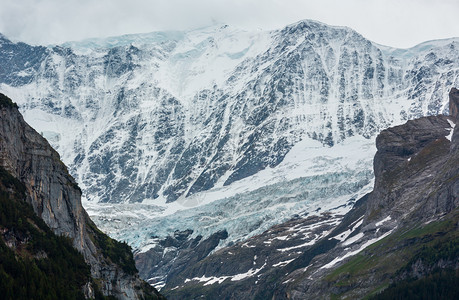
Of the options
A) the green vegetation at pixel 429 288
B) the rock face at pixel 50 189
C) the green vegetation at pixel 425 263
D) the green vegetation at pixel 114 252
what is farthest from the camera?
the green vegetation at pixel 425 263

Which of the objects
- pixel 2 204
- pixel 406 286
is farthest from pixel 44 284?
pixel 406 286

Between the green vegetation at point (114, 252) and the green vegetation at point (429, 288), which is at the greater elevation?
the green vegetation at point (114, 252)

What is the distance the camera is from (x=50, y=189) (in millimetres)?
115812

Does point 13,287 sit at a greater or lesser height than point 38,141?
lesser

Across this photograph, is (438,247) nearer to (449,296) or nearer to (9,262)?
(449,296)

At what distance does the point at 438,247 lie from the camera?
18550 centimetres

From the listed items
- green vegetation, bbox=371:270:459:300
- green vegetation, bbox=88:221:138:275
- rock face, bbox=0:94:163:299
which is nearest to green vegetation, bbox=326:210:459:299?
green vegetation, bbox=371:270:459:300

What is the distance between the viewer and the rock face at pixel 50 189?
111000 millimetres

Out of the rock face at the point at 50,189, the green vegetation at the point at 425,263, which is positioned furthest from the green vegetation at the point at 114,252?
the green vegetation at the point at 425,263

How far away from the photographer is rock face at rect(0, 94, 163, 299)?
111 metres

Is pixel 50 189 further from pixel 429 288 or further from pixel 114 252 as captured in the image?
pixel 429 288

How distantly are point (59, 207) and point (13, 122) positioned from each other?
13.9 meters

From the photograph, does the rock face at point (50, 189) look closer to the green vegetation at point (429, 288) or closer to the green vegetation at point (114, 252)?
the green vegetation at point (114, 252)

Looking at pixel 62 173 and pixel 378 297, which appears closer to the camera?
pixel 62 173
